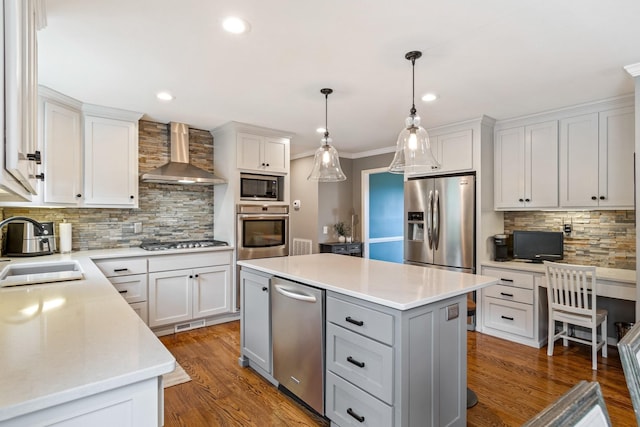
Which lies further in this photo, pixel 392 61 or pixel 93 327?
pixel 392 61

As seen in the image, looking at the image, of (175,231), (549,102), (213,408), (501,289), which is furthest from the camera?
(175,231)

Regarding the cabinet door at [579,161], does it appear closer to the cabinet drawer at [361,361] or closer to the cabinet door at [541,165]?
the cabinet door at [541,165]

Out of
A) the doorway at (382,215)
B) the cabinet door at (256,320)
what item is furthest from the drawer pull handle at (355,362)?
the doorway at (382,215)

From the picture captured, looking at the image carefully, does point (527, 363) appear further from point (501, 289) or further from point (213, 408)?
point (213, 408)

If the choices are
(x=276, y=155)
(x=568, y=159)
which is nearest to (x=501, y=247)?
(x=568, y=159)

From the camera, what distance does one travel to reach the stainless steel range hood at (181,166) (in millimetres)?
3779

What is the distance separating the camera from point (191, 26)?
1939mm

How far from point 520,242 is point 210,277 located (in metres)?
3.54

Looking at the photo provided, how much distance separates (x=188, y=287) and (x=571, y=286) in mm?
3791

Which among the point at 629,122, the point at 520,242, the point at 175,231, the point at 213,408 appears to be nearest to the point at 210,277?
the point at 175,231

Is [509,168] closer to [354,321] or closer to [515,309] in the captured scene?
[515,309]

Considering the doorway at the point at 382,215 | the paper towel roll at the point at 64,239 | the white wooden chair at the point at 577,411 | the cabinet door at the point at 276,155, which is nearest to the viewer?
the white wooden chair at the point at 577,411

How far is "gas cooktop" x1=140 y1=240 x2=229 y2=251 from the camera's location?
144 inches

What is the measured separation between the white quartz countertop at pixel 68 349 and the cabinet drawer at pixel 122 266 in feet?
5.11
